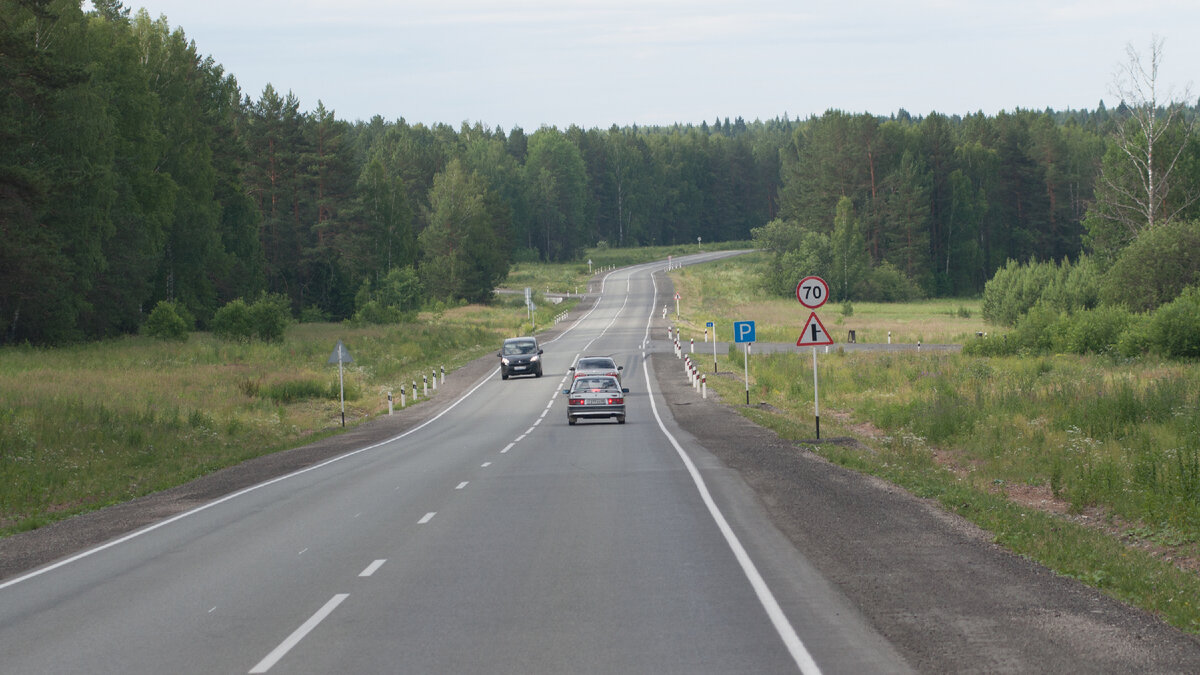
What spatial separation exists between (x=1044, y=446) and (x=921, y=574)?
11928 mm

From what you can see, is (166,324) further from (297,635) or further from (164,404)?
(297,635)

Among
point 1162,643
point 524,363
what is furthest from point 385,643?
point 524,363

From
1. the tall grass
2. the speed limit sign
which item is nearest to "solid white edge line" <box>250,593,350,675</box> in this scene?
the tall grass

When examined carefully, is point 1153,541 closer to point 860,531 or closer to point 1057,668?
point 860,531

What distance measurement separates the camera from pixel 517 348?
52312mm

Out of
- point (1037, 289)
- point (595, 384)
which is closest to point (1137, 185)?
point (1037, 289)

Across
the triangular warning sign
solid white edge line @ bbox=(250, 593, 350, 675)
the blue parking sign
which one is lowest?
solid white edge line @ bbox=(250, 593, 350, 675)

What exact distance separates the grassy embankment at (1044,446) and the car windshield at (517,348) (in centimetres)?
957

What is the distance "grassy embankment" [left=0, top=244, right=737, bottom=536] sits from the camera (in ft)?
68.0

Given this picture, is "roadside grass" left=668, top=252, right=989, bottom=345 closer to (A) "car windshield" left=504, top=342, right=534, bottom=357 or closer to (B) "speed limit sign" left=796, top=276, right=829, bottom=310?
(A) "car windshield" left=504, top=342, right=534, bottom=357

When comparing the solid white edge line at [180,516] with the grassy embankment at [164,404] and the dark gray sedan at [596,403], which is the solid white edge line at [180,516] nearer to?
the grassy embankment at [164,404]

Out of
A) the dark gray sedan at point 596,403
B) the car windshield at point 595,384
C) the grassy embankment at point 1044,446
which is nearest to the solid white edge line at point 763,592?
the grassy embankment at point 1044,446

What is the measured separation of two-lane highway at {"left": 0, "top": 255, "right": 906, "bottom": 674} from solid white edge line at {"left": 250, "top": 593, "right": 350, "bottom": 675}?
0.09 ft

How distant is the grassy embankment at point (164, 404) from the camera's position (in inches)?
816
